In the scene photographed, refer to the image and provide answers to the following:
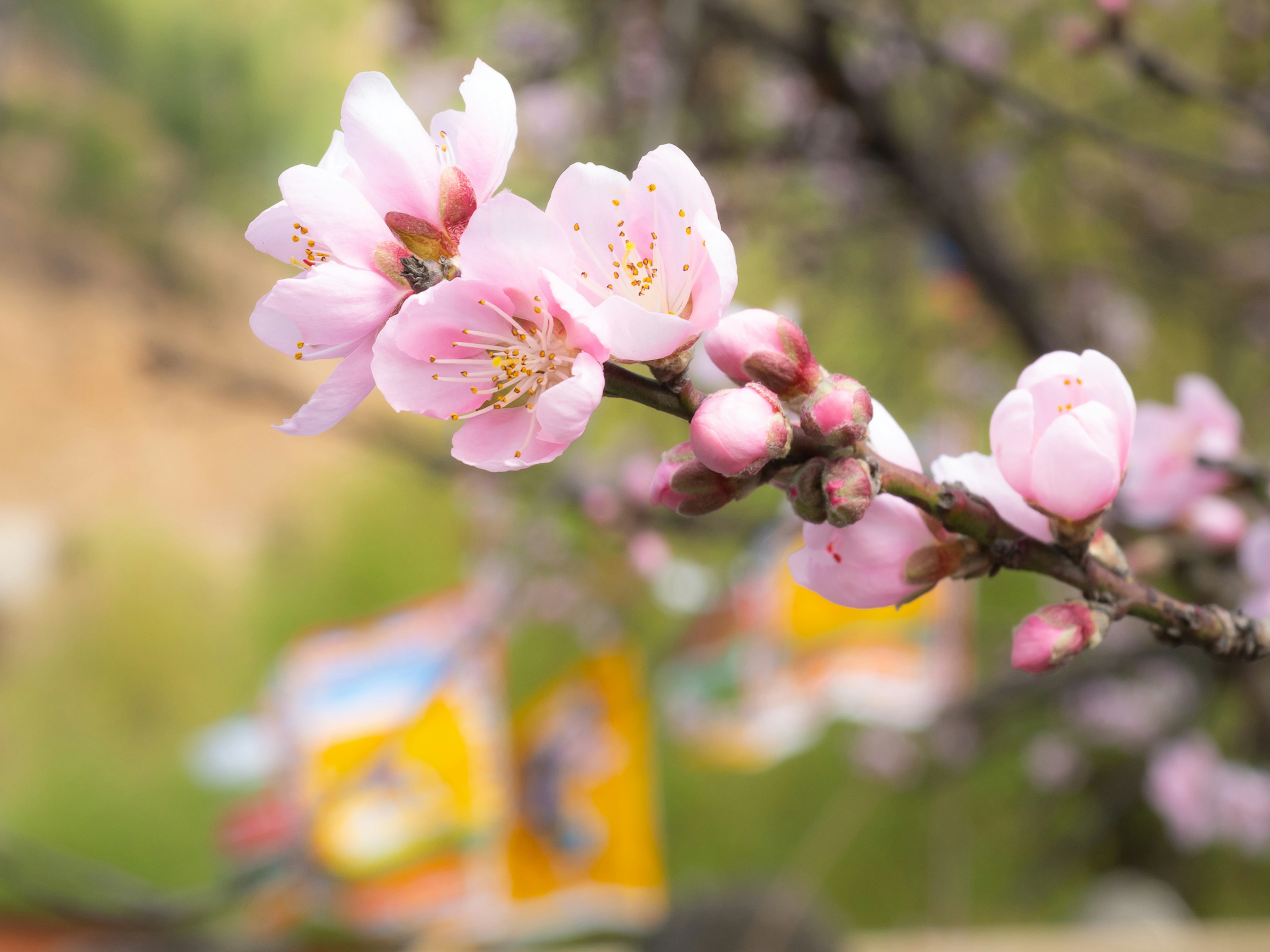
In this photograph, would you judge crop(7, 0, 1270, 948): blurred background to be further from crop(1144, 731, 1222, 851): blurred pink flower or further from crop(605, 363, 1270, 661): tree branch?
crop(605, 363, 1270, 661): tree branch

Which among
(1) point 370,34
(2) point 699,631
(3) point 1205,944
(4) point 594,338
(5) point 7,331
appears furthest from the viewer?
(3) point 1205,944

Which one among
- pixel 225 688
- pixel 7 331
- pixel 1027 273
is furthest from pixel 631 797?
pixel 7 331

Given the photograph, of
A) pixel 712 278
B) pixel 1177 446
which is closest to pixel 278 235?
pixel 712 278

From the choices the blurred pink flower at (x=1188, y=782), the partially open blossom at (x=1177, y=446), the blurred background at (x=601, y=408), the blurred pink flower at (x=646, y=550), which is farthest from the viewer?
the blurred pink flower at (x=1188, y=782)

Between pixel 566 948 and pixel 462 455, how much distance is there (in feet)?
5.97

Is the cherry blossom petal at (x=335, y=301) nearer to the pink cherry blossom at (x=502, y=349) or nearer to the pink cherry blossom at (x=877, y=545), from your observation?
the pink cherry blossom at (x=502, y=349)

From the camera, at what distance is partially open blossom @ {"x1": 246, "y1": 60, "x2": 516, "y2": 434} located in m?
0.24

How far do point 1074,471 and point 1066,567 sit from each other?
0.04 m

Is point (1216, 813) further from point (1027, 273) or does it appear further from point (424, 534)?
point (424, 534)

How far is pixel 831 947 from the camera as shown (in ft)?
5.21

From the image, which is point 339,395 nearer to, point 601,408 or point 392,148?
point 392,148

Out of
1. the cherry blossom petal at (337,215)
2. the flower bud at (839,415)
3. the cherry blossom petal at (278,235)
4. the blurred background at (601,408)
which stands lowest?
the blurred background at (601,408)

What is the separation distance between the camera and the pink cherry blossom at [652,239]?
9.0 inches

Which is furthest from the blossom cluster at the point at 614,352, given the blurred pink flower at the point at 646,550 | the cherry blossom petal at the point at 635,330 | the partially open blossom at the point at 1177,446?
the blurred pink flower at the point at 646,550
